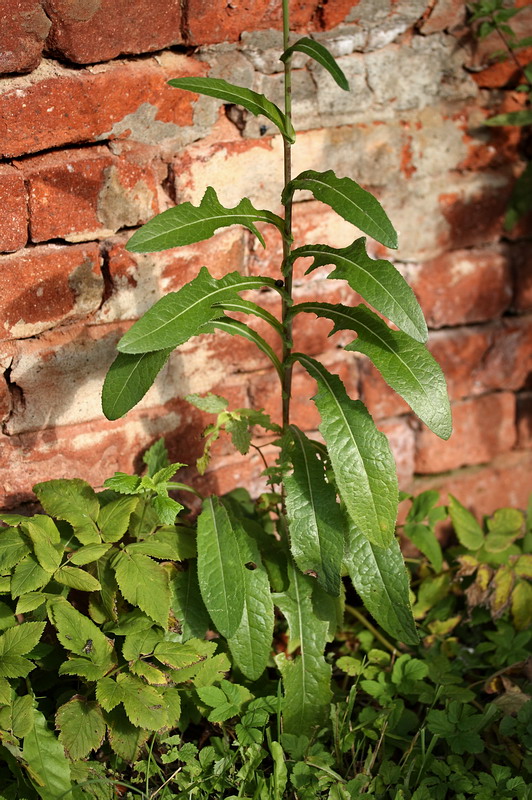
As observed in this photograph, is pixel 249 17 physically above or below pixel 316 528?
above

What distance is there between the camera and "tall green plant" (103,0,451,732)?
5.00 ft

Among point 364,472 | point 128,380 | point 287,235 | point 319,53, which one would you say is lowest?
point 364,472

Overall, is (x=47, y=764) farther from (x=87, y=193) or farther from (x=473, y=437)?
(x=473, y=437)

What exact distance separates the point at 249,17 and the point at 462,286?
2.73ft

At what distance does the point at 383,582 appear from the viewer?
5.56 feet

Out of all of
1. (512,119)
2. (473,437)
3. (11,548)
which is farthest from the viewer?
(473,437)

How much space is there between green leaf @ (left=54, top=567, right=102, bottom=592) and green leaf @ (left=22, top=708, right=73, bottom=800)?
244mm

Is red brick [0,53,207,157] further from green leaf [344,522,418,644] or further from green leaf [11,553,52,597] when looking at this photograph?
green leaf [344,522,418,644]

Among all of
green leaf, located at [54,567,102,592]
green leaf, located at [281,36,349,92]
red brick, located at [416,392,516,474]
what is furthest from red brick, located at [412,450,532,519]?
green leaf, located at [281,36,349,92]

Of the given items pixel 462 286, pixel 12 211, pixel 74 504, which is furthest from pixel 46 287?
pixel 462 286

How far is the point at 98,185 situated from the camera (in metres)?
1.77

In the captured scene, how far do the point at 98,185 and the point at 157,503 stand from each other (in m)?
0.64

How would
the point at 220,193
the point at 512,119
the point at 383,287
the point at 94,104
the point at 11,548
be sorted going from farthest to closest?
the point at 512,119 → the point at 220,193 → the point at 94,104 → the point at 11,548 → the point at 383,287

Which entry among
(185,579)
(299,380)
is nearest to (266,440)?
(299,380)
